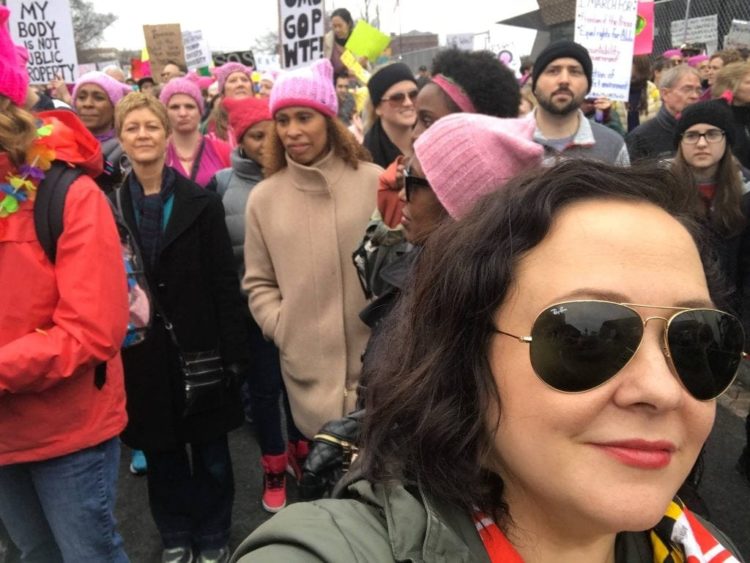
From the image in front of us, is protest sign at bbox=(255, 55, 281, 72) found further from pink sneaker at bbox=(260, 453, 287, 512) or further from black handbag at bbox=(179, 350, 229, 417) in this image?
black handbag at bbox=(179, 350, 229, 417)

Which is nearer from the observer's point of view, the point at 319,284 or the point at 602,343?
the point at 602,343

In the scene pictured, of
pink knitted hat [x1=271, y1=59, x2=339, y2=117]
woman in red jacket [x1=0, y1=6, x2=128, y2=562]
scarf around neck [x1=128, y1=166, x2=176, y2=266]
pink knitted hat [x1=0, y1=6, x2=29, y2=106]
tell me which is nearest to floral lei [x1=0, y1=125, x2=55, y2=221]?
woman in red jacket [x1=0, y1=6, x2=128, y2=562]

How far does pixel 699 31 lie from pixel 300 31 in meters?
6.98

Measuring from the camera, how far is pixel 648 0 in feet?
22.3

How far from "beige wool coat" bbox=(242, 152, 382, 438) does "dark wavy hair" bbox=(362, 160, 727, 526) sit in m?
1.68

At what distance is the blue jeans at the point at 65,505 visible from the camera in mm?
2070

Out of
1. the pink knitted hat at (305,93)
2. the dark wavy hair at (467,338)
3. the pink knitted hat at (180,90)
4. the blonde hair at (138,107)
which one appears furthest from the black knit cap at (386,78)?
the dark wavy hair at (467,338)

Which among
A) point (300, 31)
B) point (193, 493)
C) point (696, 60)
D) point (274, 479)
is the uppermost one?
point (300, 31)

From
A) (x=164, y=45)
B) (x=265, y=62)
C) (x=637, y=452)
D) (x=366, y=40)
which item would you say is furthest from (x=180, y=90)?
(x=265, y=62)

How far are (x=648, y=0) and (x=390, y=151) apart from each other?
398cm

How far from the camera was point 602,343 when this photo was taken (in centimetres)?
94

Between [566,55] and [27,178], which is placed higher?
[566,55]

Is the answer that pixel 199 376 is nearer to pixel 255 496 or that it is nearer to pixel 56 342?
pixel 56 342

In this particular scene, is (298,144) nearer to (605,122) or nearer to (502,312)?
(502,312)
